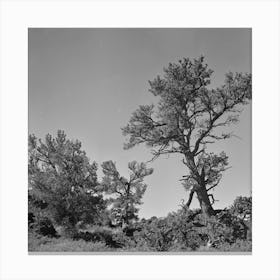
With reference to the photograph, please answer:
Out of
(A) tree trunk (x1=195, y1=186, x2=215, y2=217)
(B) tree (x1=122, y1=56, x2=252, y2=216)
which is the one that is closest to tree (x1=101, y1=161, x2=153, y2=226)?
(B) tree (x1=122, y1=56, x2=252, y2=216)

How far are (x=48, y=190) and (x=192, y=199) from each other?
142cm

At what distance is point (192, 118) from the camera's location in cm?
510

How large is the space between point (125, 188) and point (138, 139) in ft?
1.65

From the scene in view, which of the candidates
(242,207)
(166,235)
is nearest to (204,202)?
(242,207)

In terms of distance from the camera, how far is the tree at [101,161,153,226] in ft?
16.4

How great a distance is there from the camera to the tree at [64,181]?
5008 mm

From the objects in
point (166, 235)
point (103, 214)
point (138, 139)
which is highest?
point (138, 139)

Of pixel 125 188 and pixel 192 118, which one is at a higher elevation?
pixel 192 118

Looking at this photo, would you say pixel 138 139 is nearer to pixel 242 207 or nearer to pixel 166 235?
pixel 166 235

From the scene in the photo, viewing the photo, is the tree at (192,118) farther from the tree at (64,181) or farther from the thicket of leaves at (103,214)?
the tree at (64,181)
